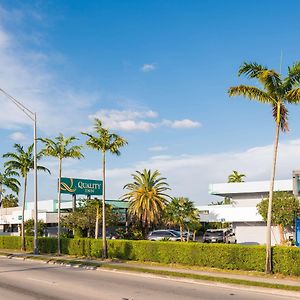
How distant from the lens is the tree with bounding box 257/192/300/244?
34.8 m

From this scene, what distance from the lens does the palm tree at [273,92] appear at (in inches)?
792

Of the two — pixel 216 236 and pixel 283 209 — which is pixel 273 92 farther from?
pixel 216 236

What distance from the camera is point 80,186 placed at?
156 ft

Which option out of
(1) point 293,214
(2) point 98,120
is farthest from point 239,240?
(2) point 98,120

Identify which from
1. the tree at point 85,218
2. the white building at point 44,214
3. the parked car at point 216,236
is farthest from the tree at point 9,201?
the parked car at point 216,236

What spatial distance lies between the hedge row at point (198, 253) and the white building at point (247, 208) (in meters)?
12.9

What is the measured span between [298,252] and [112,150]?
1439 cm

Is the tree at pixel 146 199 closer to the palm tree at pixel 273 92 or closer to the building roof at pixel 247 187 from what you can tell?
the building roof at pixel 247 187

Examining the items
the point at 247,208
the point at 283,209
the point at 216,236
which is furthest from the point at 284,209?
the point at 216,236

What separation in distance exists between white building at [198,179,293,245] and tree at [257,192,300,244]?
2384 mm

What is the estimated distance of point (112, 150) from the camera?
98.7ft

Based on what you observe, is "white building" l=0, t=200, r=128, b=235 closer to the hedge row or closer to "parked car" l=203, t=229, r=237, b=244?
"parked car" l=203, t=229, r=237, b=244

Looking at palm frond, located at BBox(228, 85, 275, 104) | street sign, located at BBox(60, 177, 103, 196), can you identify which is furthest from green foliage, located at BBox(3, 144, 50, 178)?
palm frond, located at BBox(228, 85, 275, 104)

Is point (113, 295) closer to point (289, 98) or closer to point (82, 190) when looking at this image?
point (289, 98)
